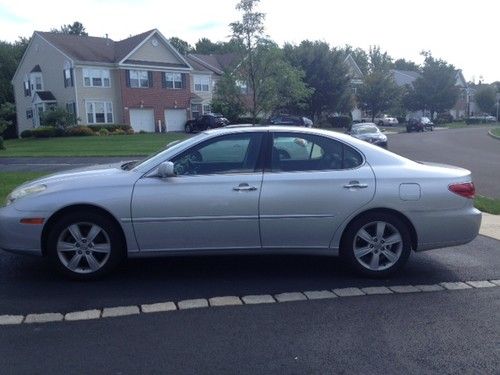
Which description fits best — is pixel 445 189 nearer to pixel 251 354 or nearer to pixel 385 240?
pixel 385 240

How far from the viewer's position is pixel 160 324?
4.49m

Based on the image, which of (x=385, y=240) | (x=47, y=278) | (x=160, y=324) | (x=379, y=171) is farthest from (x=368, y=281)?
(x=47, y=278)

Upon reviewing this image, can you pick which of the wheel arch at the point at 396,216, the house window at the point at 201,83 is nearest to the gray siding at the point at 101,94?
the house window at the point at 201,83

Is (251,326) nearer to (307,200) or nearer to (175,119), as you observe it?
(307,200)

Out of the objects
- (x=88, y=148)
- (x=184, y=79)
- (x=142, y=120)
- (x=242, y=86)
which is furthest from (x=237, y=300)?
(x=184, y=79)

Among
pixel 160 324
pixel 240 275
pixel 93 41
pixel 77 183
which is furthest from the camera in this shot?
pixel 93 41

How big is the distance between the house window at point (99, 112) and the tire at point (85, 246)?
1661 inches

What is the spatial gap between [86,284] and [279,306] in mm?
1957

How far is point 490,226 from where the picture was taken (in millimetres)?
8234

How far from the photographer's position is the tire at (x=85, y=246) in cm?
539

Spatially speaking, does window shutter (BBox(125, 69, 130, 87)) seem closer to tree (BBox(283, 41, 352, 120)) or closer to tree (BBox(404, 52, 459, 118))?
tree (BBox(283, 41, 352, 120))

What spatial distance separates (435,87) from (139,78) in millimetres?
39535

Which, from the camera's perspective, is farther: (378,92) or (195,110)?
(378,92)

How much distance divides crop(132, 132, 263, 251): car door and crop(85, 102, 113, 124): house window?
4239 centimetres
